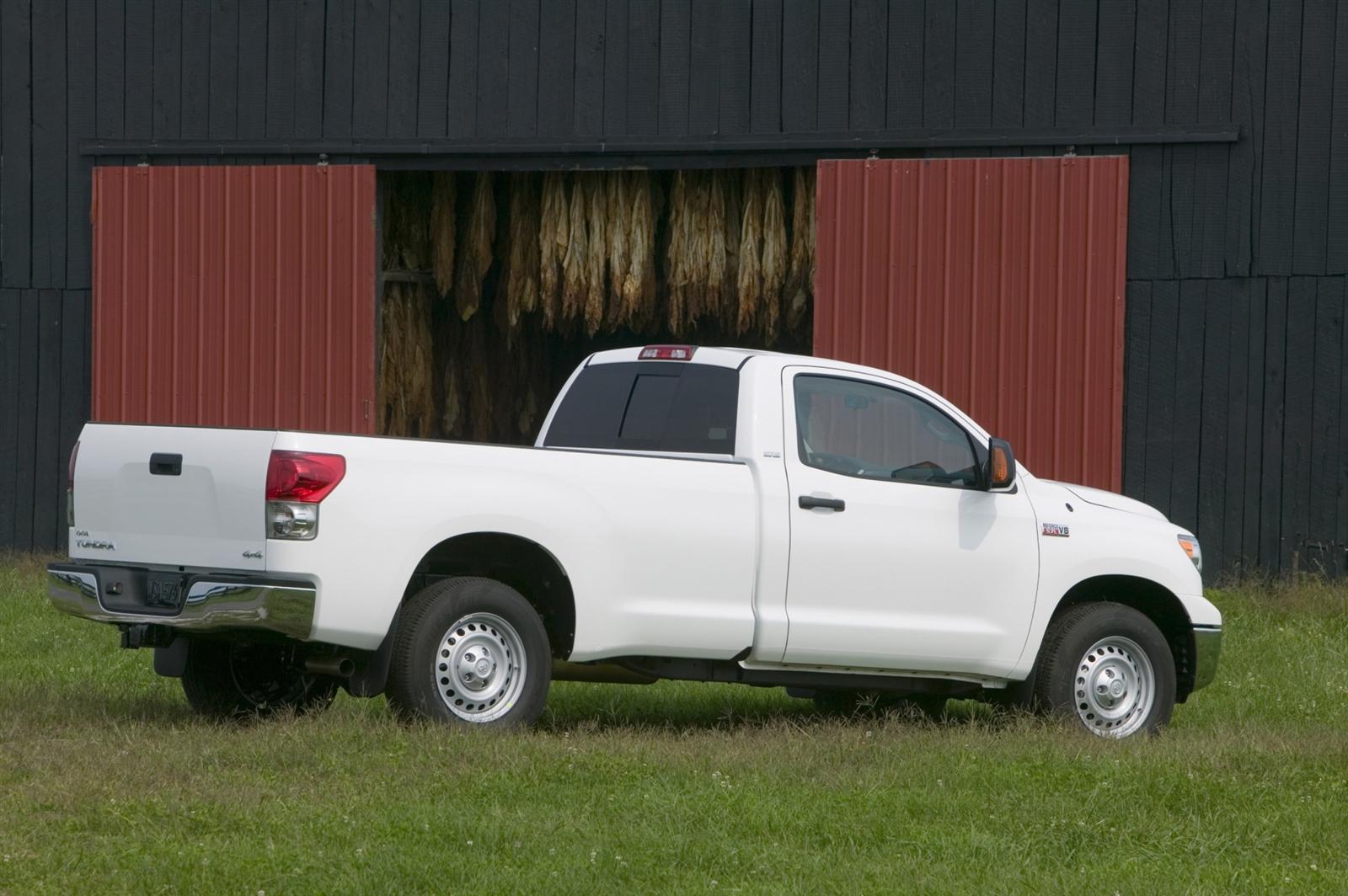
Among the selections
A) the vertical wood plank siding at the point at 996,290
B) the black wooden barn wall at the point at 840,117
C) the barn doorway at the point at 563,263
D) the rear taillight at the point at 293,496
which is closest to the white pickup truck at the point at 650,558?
the rear taillight at the point at 293,496

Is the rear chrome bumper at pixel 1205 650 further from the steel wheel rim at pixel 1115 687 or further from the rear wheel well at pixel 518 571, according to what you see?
the rear wheel well at pixel 518 571

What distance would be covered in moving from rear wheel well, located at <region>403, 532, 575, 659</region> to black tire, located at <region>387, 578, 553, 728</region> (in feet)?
0.59

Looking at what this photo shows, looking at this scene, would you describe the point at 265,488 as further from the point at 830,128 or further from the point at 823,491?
the point at 830,128

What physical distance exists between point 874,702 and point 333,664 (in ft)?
11.7

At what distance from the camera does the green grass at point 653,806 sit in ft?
20.7

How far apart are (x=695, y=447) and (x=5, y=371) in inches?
442

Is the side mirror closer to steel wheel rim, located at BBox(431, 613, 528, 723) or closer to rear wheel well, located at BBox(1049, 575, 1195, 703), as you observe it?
rear wheel well, located at BBox(1049, 575, 1195, 703)

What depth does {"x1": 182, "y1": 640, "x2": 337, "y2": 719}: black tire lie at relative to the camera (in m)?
9.64

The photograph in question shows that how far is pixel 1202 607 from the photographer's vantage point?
1026 centimetres

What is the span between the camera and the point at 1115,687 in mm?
10023

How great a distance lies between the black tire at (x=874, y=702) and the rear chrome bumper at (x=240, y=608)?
3.71 m

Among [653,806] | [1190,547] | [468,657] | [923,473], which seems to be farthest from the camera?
[1190,547]

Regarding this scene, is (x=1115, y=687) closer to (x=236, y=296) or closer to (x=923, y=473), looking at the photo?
(x=923, y=473)

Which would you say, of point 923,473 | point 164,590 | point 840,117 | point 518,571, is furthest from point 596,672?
point 840,117
